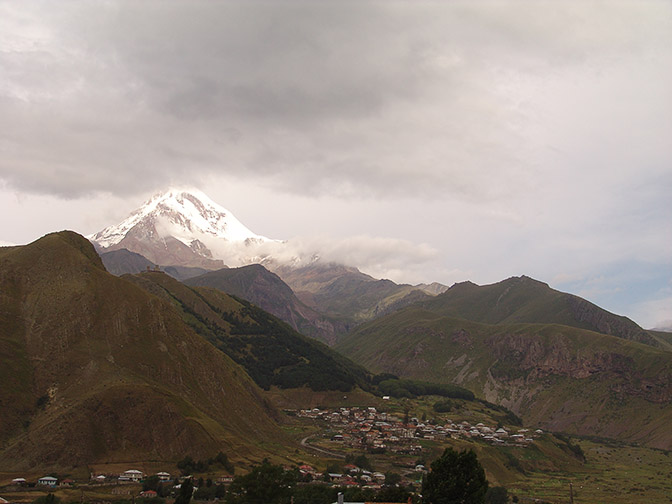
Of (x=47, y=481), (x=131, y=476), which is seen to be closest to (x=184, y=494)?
(x=131, y=476)

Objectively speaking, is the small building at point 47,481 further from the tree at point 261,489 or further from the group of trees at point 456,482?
the group of trees at point 456,482

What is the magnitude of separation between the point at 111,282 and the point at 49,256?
748 inches

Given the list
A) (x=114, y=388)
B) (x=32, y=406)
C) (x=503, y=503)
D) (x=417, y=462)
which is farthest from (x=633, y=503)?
(x=32, y=406)

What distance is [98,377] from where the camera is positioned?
5404 inches

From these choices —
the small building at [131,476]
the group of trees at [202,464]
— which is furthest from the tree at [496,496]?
the small building at [131,476]

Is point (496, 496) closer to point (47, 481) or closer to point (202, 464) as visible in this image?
point (202, 464)

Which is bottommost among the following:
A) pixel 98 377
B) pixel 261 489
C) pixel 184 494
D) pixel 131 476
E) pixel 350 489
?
pixel 131 476

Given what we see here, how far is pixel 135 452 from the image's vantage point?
126 m

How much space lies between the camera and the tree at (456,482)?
77375 millimetres

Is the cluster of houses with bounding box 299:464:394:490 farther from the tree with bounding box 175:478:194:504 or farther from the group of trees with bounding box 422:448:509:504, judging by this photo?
the group of trees with bounding box 422:448:509:504

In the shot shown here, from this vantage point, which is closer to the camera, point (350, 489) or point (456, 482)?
point (456, 482)

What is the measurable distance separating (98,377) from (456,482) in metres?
94.9

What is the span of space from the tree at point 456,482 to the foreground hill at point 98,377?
69281 mm

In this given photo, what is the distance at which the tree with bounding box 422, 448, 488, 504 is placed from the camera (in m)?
77.4
